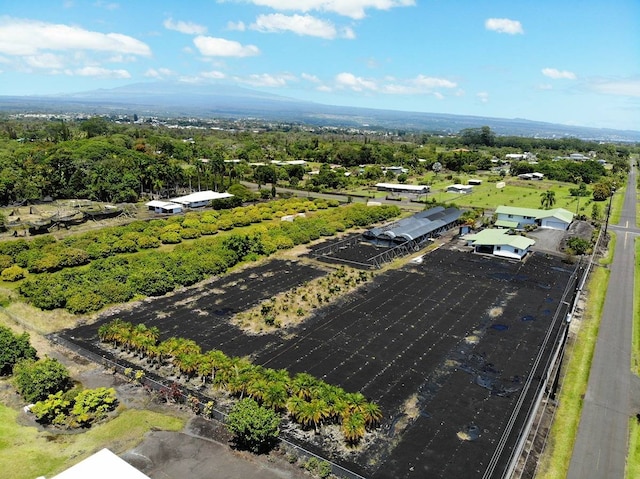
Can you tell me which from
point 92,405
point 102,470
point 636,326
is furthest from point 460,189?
point 102,470

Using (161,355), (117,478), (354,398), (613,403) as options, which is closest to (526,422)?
(613,403)

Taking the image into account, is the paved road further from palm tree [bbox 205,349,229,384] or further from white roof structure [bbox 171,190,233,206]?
white roof structure [bbox 171,190,233,206]

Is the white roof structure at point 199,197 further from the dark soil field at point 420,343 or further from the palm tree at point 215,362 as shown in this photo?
the palm tree at point 215,362

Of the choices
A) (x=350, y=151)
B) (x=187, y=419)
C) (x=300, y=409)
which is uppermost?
(x=350, y=151)

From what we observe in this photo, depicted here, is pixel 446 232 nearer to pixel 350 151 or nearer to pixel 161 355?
pixel 161 355

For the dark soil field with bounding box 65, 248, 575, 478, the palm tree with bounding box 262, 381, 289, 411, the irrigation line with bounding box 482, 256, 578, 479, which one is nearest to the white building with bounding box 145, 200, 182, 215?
the dark soil field with bounding box 65, 248, 575, 478

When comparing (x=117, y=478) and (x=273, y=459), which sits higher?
(x=117, y=478)
